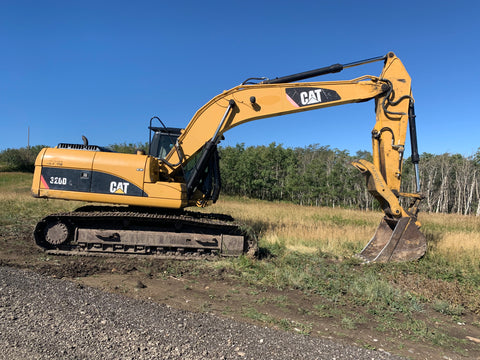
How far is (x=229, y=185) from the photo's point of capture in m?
46.3

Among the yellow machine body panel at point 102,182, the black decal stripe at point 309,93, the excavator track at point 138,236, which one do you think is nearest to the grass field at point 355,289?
the excavator track at point 138,236

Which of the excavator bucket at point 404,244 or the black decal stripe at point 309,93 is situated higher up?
the black decal stripe at point 309,93

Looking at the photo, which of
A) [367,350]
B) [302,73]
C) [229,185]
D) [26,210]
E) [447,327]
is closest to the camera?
[367,350]

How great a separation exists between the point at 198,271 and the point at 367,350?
3.54 m

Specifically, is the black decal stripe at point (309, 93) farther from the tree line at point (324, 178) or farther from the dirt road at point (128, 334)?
the tree line at point (324, 178)

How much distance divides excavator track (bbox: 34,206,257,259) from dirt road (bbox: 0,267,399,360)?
2641 mm

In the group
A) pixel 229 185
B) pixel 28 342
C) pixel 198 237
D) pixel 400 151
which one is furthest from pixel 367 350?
pixel 229 185

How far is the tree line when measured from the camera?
4203 cm

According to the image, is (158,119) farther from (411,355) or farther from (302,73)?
(411,355)

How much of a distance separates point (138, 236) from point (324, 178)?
37.6 metres

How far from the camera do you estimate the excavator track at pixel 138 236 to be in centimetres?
702

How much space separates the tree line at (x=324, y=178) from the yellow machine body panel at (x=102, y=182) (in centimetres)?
3309

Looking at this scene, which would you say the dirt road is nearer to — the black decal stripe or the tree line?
the black decal stripe

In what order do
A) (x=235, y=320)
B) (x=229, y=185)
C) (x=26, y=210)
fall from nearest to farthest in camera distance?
(x=235, y=320) → (x=26, y=210) → (x=229, y=185)
